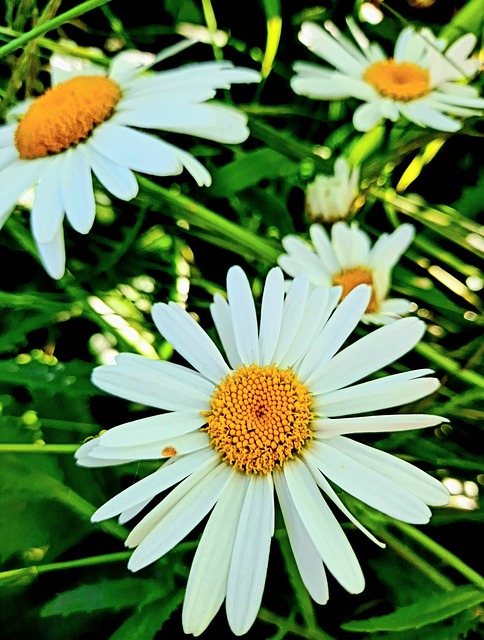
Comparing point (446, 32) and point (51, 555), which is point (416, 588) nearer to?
point (51, 555)

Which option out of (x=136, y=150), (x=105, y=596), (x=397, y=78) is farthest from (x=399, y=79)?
(x=105, y=596)

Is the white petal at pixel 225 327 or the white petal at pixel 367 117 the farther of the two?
the white petal at pixel 367 117

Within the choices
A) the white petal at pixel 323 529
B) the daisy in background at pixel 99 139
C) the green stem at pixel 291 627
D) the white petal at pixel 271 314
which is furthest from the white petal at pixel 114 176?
the green stem at pixel 291 627

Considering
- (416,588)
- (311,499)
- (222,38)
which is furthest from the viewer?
(222,38)

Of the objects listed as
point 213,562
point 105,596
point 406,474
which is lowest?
point 105,596

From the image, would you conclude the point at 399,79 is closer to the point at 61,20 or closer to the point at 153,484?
the point at 61,20

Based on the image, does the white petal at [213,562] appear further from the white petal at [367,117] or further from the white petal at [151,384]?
the white petal at [367,117]

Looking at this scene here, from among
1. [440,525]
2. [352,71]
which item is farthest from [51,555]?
[352,71]
